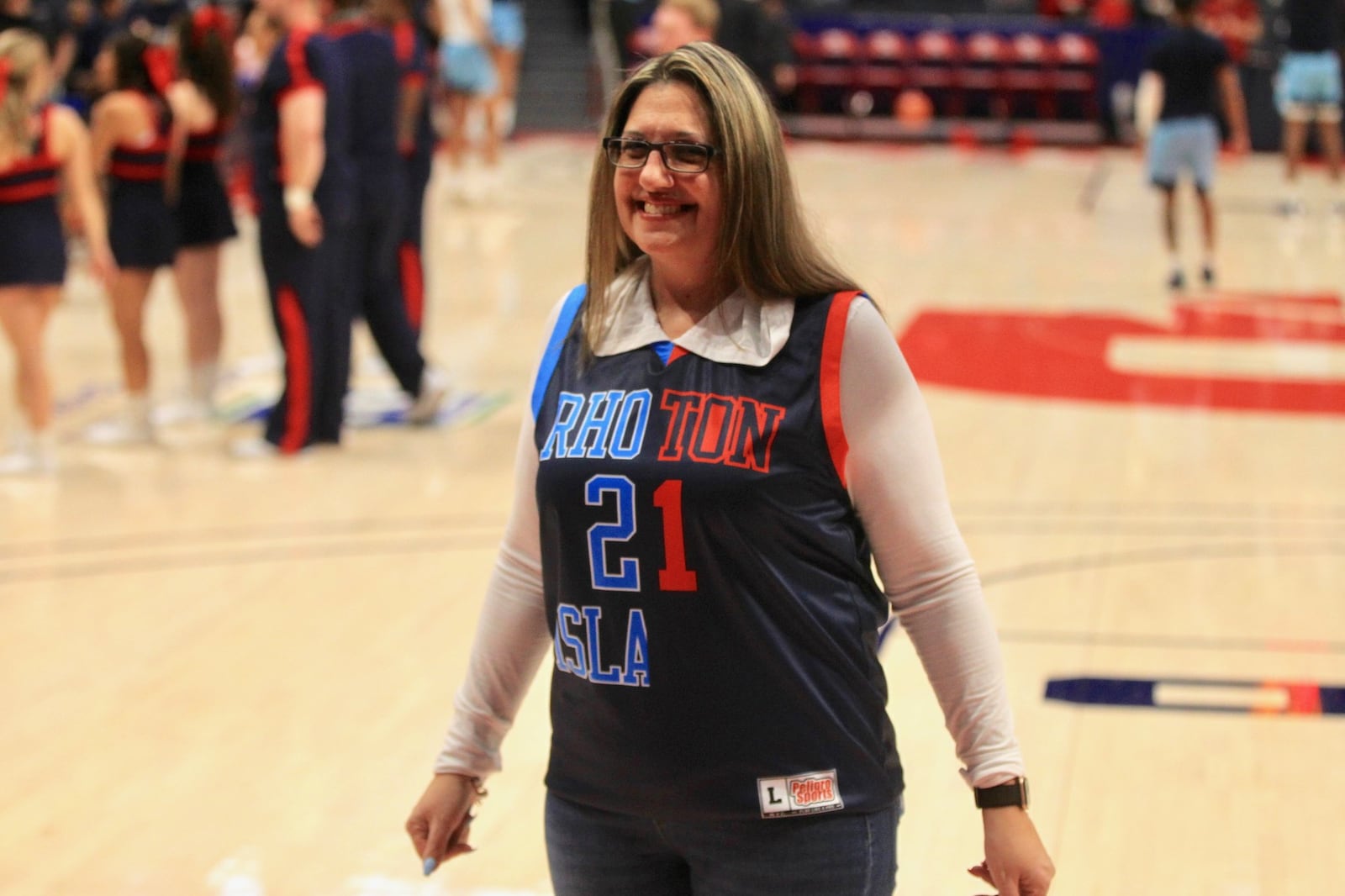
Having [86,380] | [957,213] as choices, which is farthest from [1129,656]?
[957,213]

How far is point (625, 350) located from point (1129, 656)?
128 inches

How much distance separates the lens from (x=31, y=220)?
673 cm

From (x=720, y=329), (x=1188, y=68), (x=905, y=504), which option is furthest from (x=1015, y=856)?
(x=1188, y=68)

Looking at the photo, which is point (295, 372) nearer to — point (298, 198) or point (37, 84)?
point (298, 198)

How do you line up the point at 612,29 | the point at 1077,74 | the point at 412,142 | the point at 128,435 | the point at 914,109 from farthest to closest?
the point at 1077,74 < the point at 914,109 < the point at 612,29 < the point at 412,142 < the point at 128,435

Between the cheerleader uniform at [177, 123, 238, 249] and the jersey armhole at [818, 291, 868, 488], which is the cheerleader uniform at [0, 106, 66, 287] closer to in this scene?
the cheerleader uniform at [177, 123, 238, 249]

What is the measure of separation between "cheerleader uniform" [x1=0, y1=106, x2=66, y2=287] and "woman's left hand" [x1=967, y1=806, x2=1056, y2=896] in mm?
5628

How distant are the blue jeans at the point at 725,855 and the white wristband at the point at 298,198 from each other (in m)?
5.13

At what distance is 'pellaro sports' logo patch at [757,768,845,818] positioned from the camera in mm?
1957

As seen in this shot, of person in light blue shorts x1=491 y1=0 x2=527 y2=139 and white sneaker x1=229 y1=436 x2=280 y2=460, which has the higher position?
person in light blue shorts x1=491 y1=0 x2=527 y2=139

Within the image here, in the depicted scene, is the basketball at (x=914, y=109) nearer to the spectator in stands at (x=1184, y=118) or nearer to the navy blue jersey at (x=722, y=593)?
the spectator in stands at (x=1184, y=118)

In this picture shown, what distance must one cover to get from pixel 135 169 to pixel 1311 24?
1004cm

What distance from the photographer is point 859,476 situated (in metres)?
2.00

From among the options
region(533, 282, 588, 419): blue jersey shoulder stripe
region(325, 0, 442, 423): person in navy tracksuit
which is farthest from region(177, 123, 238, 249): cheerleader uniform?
region(533, 282, 588, 419): blue jersey shoulder stripe
